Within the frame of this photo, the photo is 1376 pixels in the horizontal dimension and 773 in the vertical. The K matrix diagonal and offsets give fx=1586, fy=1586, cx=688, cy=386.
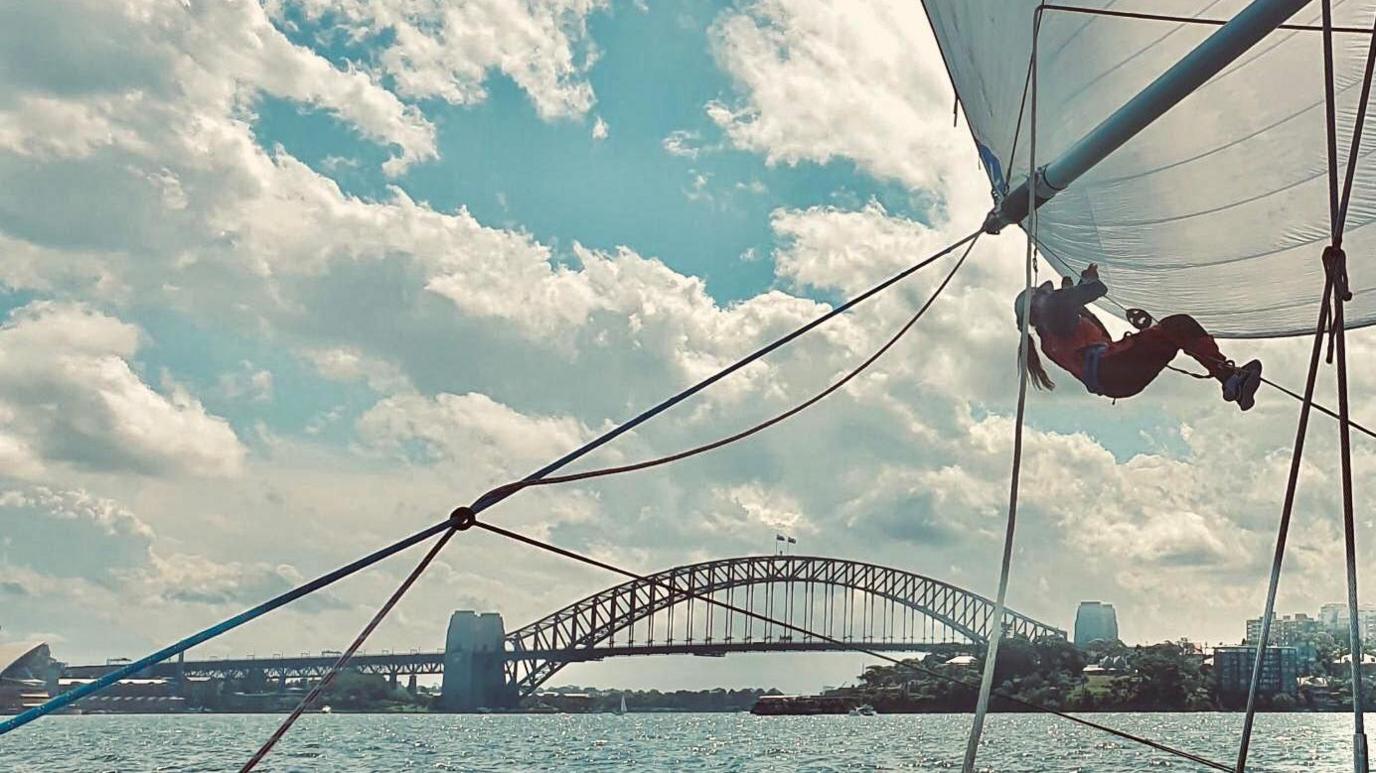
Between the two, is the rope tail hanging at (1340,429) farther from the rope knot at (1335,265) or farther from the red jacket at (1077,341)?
the red jacket at (1077,341)

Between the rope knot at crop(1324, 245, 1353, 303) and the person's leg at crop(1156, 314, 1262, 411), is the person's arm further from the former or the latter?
the rope knot at crop(1324, 245, 1353, 303)

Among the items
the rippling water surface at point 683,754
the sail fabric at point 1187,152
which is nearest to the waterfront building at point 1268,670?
the rippling water surface at point 683,754

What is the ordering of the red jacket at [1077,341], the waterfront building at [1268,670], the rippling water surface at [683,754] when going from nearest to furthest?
the red jacket at [1077,341]
the rippling water surface at [683,754]
the waterfront building at [1268,670]

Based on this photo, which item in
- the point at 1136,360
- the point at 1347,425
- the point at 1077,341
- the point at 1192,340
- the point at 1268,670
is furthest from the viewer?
the point at 1268,670

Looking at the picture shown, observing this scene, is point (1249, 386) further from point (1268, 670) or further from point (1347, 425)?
point (1268, 670)

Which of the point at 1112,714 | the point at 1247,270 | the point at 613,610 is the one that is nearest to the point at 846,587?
the point at 613,610

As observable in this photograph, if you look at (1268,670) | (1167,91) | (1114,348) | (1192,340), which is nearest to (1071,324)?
(1114,348)

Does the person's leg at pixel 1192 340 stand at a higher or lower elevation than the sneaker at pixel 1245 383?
higher

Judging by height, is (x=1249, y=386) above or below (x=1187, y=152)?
below
